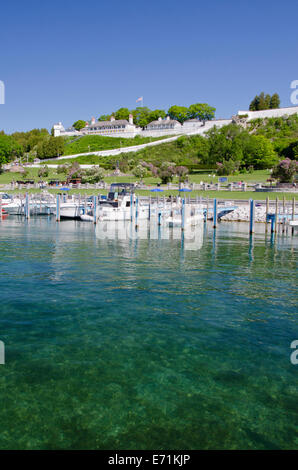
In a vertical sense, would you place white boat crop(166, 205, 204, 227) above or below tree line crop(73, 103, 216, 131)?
below

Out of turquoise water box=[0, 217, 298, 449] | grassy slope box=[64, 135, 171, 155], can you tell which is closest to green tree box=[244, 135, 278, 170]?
grassy slope box=[64, 135, 171, 155]

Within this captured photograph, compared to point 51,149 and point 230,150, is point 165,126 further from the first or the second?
point 230,150

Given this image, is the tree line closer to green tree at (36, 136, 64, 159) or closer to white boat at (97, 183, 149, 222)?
green tree at (36, 136, 64, 159)

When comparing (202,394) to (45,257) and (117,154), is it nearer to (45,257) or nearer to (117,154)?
(45,257)

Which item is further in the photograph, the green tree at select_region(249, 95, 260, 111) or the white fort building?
the green tree at select_region(249, 95, 260, 111)

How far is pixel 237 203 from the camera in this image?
2031 inches

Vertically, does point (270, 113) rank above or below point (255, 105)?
below

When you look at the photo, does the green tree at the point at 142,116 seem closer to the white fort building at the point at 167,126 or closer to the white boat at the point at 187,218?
the white fort building at the point at 167,126

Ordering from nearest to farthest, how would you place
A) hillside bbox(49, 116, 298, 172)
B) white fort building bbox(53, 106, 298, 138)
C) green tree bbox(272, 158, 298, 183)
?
green tree bbox(272, 158, 298, 183) → hillside bbox(49, 116, 298, 172) → white fort building bbox(53, 106, 298, 138)

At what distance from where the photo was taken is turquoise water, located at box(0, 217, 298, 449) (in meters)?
7.16

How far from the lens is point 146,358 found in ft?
32.8

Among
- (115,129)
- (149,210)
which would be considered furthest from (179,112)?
(149,210)

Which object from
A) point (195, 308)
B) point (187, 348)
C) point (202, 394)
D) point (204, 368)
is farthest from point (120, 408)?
point (195, 308)
